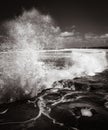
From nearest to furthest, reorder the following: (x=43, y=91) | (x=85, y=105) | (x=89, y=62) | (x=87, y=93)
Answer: (x=85, y=105) → (x=87, y=93) → (x=43, y=91) → (x=89, y=62)

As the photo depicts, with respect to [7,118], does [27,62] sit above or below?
above

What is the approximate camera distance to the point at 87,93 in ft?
43.8

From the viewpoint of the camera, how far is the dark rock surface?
25.5 feet

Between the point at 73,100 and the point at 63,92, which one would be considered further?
the point at 63,92

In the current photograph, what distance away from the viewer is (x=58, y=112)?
9469 mm

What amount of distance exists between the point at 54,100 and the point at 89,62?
1004 inches

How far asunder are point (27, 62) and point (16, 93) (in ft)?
25.0

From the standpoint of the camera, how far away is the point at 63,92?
13750 millimetres

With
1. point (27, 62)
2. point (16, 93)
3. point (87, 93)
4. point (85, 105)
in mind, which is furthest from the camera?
point (27, 62)

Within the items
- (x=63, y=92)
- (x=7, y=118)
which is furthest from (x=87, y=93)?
(x=7, y=118)

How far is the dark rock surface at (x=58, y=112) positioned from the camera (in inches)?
306

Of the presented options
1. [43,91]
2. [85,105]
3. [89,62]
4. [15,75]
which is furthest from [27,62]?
[89,62]

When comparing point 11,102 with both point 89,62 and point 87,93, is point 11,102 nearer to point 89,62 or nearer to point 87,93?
point 87,93

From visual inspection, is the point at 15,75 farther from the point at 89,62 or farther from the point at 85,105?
the point at 89,62
